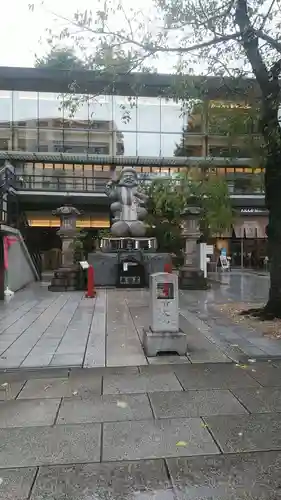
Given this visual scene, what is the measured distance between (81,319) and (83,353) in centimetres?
319

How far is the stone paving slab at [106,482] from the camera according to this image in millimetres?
2988

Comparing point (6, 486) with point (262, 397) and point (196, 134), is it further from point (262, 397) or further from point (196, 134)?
point (196, 134)

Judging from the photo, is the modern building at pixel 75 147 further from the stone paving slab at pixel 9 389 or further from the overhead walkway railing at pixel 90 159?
the stone paving slab at pixel 9 389

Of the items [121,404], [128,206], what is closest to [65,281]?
[128,206]

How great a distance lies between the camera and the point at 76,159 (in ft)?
107

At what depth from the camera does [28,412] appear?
4457 millimetres

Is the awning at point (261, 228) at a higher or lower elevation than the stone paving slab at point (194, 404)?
higher

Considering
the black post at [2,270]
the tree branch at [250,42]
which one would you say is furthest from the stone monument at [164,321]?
the black post at [2,270]

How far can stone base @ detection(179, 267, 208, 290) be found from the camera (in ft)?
Answer: 57.1

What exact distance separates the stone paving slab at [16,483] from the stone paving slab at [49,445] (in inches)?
3.8

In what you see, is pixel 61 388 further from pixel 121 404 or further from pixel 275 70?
pixel 275 70

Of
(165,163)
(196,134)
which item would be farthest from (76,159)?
(196,134)

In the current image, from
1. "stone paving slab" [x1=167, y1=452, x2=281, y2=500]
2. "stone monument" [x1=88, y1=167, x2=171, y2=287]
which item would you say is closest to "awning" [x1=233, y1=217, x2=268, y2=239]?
"stone monument" [x1=88, y1=167, x2=171, y2=287]

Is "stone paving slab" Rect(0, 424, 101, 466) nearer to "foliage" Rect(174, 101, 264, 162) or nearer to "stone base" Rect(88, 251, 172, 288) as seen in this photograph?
"foliage" Rect(174, 101, 264, 162)
